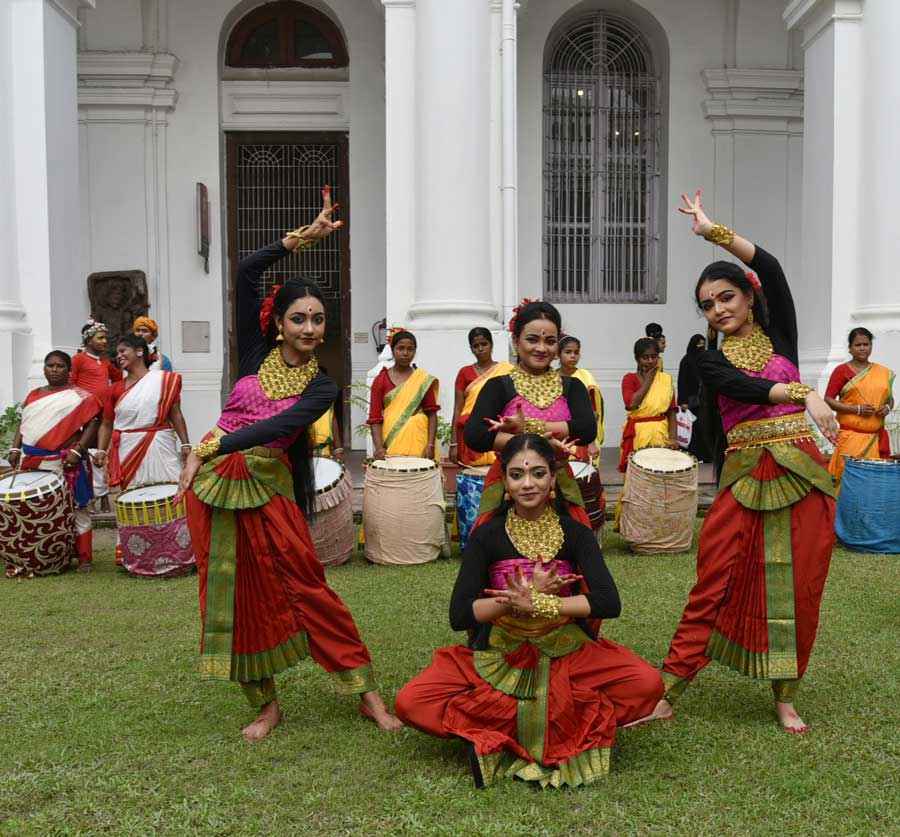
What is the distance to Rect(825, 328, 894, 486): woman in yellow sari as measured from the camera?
7.60m

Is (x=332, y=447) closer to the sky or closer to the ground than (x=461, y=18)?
closer to the ground

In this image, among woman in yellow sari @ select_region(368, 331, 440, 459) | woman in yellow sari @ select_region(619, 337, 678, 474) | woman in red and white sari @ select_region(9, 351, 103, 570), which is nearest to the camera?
woman in red and white sari @ select_region(9, 351, 103, 570)

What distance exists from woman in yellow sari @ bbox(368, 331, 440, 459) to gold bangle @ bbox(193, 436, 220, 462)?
402 cm

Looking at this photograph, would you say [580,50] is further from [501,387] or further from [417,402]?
[501,387]

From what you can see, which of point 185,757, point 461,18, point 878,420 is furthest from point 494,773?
point 461,18

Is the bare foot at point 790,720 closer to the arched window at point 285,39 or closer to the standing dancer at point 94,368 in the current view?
the standing dancer at point 94,368

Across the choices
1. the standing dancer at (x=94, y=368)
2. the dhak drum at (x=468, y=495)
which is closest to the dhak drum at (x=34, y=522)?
the standing dancer at (x=94, y=368)

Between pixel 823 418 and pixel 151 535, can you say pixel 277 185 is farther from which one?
pixel 823 418

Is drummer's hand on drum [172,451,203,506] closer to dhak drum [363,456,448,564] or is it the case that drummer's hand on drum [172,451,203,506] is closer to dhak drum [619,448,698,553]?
dhak drum [363,456,448,564]

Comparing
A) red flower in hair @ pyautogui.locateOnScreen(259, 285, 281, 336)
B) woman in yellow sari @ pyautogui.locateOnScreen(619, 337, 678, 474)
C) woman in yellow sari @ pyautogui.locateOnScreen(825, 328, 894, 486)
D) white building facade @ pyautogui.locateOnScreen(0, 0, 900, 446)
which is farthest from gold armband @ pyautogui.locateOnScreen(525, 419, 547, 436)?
white building facade @ pyautogui.locateOnScreen(0, 0, 900, 446)

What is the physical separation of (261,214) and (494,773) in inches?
408

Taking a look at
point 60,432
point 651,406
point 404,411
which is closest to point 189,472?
point 60,432

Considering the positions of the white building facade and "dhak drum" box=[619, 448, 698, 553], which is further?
the white building facade

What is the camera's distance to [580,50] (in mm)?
12523
